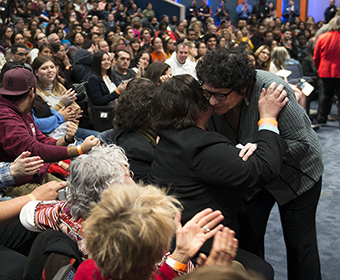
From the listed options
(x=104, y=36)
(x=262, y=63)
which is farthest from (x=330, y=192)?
(x=104, y=36)

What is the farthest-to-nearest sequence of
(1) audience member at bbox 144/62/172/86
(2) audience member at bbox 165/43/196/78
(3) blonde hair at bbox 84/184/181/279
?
1. (2) audience member at bbox 165/43/196/78
2. (1) audience member at bbox 144/62/172/86
3. (3) blonde hair at bbox 84/184/181/279

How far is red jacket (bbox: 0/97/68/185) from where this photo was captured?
2.08 meters

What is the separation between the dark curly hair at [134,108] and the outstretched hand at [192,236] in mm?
874

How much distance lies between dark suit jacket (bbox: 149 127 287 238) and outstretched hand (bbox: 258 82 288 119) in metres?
0.10

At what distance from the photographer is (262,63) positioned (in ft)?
15.7

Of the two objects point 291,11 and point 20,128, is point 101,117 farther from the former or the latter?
point 291,11

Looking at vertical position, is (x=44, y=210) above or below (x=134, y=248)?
below

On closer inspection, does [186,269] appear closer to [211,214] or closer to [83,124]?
[211,214]

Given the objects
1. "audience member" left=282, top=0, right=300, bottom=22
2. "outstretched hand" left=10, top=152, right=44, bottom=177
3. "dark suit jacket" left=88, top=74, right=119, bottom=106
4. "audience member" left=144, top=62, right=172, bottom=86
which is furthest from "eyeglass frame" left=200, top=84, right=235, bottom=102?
"audience member" left=282, top=0, right=300, bottom=22

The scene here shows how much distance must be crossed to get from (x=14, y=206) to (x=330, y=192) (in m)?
2.71

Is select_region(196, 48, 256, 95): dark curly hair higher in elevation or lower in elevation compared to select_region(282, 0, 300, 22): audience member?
lower

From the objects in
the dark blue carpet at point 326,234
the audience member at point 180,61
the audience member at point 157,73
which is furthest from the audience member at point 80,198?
the audience member at point 180,61

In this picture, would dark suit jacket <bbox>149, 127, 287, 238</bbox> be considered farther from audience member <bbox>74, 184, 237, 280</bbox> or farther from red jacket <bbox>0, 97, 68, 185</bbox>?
red jacket <bbox>0, 97, 68, 185</bbox>

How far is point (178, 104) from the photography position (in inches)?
51.0
